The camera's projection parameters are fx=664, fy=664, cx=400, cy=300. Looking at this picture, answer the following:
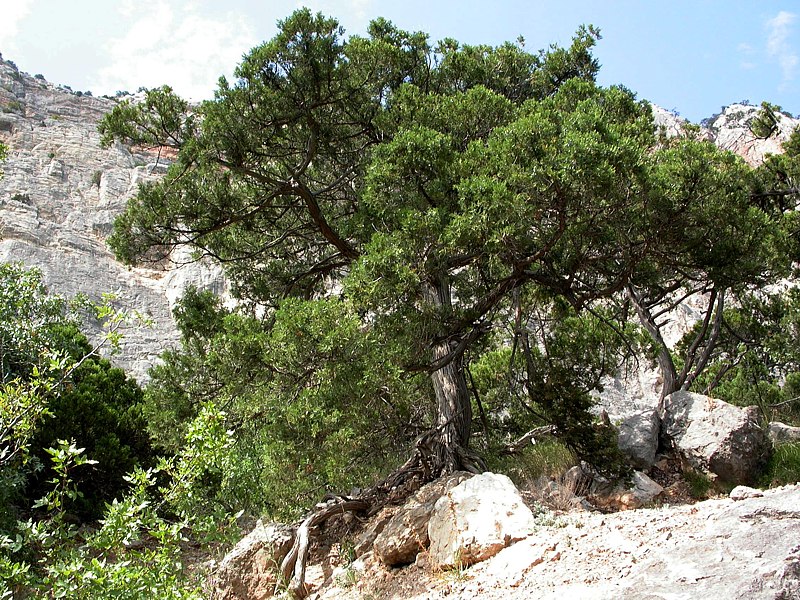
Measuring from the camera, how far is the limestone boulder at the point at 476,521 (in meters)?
5.33

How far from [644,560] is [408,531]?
8.57ft

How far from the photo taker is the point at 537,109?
22.0 ft

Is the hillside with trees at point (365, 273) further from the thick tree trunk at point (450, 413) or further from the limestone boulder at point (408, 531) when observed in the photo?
the limestone boulder at point (408, 531)

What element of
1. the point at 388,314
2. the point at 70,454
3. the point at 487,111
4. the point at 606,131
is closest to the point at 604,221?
the point at 606,131

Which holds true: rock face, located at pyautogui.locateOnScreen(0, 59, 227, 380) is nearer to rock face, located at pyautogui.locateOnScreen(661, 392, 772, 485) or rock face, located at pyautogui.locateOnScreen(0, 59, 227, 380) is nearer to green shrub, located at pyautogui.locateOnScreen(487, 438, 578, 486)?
green shrub, located at pyautogui.locateOnScreen(487, 438, 578, 486)

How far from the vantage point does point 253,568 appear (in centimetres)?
719

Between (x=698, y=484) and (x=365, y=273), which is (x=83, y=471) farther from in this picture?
(x=698, y=484)

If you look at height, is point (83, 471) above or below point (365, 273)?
below

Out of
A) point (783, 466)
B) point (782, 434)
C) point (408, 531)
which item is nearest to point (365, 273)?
point (408, 531)

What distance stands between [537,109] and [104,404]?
931 cm

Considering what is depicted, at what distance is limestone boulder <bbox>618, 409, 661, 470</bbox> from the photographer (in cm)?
902

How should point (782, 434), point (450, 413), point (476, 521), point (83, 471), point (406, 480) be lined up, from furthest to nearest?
point (83, 471), point (782, 434), point (450, 413), point (406, 480), point (476, 521)

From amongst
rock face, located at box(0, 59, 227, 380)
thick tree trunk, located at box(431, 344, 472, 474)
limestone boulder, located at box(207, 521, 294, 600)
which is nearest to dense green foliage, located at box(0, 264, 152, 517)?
limestone boulder, located at box(207, 521, 294, 600)

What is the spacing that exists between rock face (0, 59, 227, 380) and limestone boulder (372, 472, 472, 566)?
1599 cm
